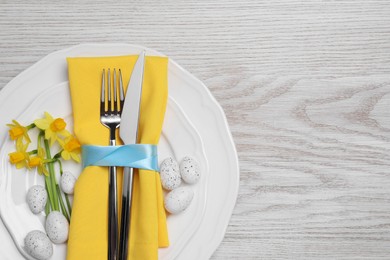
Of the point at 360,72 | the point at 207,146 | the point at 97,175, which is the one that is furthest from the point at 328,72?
the point at 97,175

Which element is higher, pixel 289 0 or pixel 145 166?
pixel 289 0

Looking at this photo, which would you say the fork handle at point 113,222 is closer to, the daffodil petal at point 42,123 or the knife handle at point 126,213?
the knife handle at point 126,213

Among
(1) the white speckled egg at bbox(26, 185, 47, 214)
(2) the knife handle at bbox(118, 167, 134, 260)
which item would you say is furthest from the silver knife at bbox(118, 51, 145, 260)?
(1) the white speckled egg at bbox(26, 185, 47, 214)

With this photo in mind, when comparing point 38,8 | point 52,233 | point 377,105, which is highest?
point 38,8

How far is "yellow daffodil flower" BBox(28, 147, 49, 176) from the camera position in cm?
77

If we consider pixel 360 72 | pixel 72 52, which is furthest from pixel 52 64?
pixel 360 72

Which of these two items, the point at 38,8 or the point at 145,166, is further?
the point at 38,8

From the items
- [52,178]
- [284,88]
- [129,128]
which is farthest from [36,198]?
[284,88]

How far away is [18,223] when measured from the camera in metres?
0.77

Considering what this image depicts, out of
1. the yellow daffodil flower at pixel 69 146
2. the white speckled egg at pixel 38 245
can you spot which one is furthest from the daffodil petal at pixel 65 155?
the white speckled egg at pixel 38 245

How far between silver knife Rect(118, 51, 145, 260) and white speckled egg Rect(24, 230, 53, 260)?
0.09 meters

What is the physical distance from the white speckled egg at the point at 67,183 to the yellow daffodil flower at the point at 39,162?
0.08ft

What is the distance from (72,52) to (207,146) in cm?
23

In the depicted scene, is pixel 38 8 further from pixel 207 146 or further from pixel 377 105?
pixel 377 105
